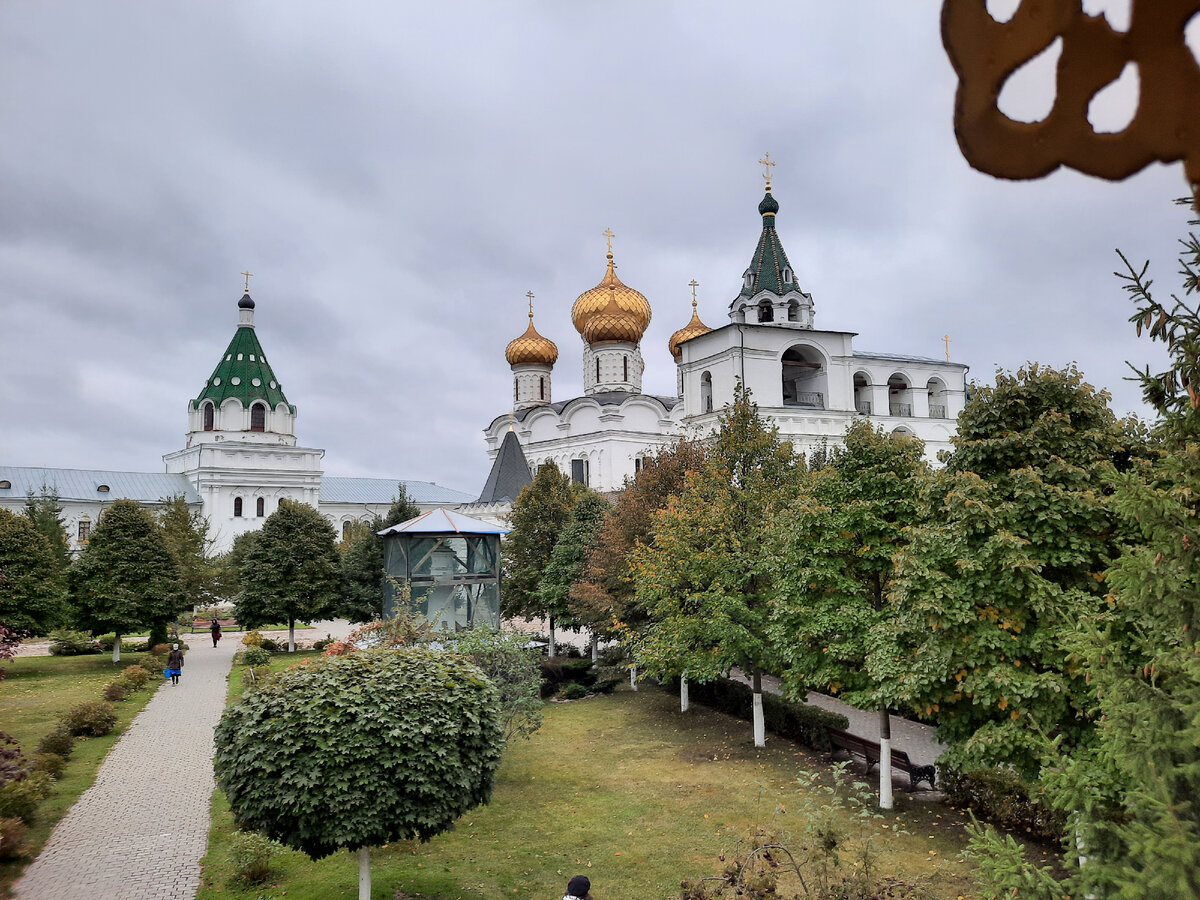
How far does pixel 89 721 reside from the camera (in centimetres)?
1770

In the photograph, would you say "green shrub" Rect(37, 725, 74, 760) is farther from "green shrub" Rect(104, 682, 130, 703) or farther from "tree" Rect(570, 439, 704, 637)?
"tree" Rect(570, 439, 704, 637)

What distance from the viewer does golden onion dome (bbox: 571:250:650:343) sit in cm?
5800

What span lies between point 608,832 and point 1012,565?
6.92 meters

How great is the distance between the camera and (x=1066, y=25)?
2.04 meters

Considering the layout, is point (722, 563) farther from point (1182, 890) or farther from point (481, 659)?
point (1182, 890)

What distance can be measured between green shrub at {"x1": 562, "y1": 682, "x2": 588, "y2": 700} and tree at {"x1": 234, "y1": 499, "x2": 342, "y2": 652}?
13.4 m

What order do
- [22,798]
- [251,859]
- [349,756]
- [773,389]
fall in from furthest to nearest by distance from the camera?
[773,389], [22,798], [251,859], [349,756]

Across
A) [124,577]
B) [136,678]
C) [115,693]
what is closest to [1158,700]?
[115,693]

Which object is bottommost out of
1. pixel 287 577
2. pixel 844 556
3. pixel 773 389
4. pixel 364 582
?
pixel 364 582

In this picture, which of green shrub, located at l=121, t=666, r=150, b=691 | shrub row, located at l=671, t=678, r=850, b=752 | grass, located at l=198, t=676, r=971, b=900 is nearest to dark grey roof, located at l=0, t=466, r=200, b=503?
green shrub, located at l=121, t=666, r=150, b=691

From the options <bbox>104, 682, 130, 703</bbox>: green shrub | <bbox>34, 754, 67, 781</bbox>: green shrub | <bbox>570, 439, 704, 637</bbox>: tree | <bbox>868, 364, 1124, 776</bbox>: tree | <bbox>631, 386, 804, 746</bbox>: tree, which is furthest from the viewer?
<bbox>570, 439, 704, 637</bbox>: tree

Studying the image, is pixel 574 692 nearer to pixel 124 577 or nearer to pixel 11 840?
pixel 11 840

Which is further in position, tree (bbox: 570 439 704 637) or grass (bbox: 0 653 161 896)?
tree (bbox: 570 439 704 637)

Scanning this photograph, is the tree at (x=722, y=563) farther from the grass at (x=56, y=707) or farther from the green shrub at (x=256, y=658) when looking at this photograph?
the green shrub at (x=256, y=658)
